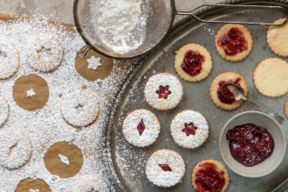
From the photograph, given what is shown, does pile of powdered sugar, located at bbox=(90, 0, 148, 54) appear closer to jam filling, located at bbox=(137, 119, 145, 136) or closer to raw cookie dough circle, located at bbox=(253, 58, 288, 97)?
jam filling, located at bbox=(137, 119, 145, 136)

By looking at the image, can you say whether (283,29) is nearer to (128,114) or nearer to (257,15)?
(257,15)

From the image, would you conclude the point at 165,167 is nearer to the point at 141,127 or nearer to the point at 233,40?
the point at 141,127

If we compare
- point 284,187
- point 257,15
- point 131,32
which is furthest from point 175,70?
point 284,187

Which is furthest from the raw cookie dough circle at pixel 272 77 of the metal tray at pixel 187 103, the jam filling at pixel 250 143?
the jam filling at pixel 250 143

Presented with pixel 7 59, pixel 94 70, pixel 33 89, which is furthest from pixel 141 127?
pixel 7 59

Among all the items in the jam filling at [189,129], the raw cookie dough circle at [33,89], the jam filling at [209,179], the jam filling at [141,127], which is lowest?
the jam filling at [209,179]

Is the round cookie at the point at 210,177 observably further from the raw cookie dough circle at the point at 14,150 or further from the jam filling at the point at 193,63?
the raw cookie dough circle at the point at 14,150

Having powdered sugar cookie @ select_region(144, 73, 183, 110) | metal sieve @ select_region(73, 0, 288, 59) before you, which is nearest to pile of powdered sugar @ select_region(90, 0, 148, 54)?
metal sieve @ select_region(73, 0, 288, 59)
